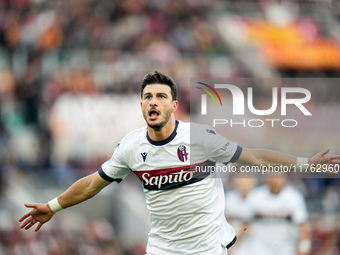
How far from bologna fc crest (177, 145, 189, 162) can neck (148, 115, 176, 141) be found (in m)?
0.17

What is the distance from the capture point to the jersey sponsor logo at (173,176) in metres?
6.50

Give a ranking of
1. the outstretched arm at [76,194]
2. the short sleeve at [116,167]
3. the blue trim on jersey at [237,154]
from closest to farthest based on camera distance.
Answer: the blue trim on jersey at [237,154], the short sleeve at [116,167], the outstretched arm at [76,194]

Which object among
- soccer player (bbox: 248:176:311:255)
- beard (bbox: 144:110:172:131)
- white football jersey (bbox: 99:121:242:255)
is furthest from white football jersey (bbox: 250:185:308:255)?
beard (bbox: 144:110:172:131)

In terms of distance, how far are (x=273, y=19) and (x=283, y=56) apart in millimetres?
1359

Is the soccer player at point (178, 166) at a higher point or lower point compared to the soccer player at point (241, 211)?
higher

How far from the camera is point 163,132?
652 cm

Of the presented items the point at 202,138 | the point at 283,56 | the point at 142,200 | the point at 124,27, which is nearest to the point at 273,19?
the point at 283,56

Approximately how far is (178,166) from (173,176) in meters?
0.10

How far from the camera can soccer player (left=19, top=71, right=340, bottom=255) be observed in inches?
253

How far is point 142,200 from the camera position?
16.1 m

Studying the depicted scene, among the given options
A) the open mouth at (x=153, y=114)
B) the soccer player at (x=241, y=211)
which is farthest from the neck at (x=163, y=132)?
the soccer player at (x=241, y=211)

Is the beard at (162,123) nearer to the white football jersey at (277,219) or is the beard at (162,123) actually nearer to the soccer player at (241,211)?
the white football jersey at (277,219)

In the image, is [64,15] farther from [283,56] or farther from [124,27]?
[283,56]

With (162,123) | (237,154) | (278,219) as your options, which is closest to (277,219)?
(278,219)
